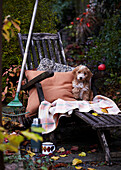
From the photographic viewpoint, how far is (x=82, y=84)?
9.91 ft

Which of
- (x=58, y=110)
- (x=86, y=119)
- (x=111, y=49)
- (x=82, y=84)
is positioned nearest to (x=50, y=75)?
(x=58, y=110)

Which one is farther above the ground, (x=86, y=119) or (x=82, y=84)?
(x=82, y=84)

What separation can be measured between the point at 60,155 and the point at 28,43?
164 centimetres

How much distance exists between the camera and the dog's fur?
2979 millimetres

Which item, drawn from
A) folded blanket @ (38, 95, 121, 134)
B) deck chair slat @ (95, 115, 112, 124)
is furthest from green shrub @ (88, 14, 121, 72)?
deck chair slat @ (95, 115, 112, 124)

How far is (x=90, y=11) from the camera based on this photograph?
19.5 feet

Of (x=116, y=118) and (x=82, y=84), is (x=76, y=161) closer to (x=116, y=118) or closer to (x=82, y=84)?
(x=116, y=118)

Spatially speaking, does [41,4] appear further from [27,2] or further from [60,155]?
[60,155]

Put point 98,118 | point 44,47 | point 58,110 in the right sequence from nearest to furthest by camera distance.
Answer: point 98,118, point 58,110, point 44,47

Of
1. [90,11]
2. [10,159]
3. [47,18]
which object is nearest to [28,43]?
[47,18]

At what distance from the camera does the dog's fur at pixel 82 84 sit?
2.98m

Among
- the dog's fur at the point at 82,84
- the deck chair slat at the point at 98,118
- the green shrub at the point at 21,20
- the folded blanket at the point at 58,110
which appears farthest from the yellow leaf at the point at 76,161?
the green shrub at the point at 21,20

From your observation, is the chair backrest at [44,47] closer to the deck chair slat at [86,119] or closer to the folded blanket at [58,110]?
the folded blanket at [58,110]

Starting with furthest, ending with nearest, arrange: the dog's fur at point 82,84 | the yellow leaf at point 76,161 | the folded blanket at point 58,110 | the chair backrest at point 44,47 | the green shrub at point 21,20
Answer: the green shrub at point 21,20, the chair backrest at point 44,47, the dog's fur at point 82,84, the folded blanket at point 58,110, the yellow leaf at point 76,161
